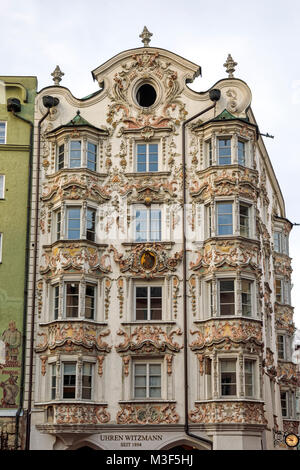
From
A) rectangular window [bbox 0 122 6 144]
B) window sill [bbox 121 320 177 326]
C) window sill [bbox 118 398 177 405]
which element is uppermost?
rectangular window [bbox 0 122 6 144]

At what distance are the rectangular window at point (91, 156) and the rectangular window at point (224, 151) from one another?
6.49 m

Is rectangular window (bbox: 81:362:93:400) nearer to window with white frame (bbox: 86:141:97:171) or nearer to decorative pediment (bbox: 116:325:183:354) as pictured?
decorative pediment (bbox: 116:325:183:354)

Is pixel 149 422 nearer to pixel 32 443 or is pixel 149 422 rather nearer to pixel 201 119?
pixel 32 443

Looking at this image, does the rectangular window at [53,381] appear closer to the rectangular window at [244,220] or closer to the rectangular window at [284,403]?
the rectangular window at [244,220]

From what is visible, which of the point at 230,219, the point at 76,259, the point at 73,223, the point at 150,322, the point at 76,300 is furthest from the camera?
the point at 73,223

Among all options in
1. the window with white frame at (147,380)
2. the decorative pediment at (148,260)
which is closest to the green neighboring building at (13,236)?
the decorative pediment at (148,260)

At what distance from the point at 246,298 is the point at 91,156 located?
1086cm

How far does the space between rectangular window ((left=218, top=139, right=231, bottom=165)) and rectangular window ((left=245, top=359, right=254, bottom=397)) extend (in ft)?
33.0

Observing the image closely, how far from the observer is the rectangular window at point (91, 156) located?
1609 inches

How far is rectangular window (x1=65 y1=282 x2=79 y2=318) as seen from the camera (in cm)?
3862

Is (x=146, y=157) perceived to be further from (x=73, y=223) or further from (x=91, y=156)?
(x=73, y=223)

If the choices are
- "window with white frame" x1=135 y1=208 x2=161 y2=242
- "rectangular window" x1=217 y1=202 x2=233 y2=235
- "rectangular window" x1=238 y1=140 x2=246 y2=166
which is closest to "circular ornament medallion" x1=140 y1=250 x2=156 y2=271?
"window with white frame" x1=135 y1=208 x2=161 y2=242

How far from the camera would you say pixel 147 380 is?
3809cm

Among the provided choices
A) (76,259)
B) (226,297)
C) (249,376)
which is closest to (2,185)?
(76,259)
